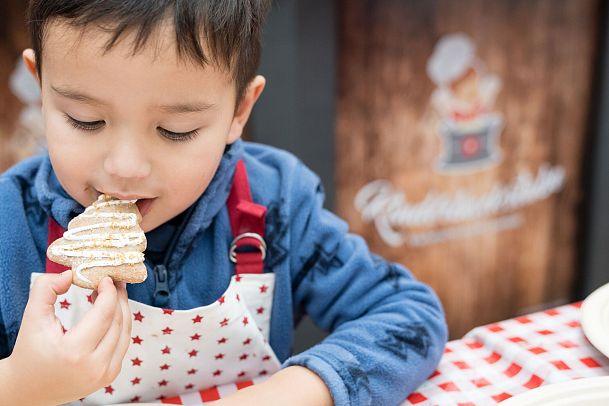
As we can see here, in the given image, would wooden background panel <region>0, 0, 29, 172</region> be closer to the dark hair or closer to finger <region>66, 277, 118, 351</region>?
the dark hair

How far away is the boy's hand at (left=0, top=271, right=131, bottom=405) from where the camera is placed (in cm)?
72

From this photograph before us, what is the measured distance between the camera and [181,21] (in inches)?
33.1

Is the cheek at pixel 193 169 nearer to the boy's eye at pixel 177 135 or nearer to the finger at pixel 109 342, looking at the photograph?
the boy's eye at pixel 177 135

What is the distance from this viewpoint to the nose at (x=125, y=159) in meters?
0.83

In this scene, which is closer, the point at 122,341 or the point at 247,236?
the point at 122,341

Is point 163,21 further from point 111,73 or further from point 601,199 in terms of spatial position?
point 601,199

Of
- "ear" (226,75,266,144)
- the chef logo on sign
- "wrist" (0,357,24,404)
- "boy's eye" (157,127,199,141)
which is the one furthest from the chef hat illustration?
"wrist" (0,357,24,404)

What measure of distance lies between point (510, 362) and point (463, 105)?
1710mm

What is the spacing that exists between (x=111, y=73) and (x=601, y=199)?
2601 millimetres

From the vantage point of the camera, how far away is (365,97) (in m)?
2.43

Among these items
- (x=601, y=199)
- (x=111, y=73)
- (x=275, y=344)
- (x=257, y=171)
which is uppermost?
(x=111, y=73)

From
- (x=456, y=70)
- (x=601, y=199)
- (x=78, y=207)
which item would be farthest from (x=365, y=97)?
(x=78, y=207)

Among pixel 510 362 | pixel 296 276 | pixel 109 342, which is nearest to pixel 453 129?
pixel 296 276

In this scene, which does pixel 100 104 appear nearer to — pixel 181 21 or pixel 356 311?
pixel 181 21
